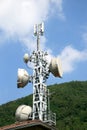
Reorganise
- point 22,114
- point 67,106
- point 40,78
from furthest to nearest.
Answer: point 67,106 → point 40,78 → point 22,114

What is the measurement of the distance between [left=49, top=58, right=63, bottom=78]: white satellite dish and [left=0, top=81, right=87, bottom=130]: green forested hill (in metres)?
56.6

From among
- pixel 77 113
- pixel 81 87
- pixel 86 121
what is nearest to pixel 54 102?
pixel 77 113

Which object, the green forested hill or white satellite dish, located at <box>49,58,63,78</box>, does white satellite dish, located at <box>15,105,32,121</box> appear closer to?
white satellite dish, located at <box>49,58,63,78</box>

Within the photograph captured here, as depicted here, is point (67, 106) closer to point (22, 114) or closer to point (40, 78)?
point (40, 78)

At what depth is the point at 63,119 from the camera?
311ft

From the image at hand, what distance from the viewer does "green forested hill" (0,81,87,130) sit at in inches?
3484

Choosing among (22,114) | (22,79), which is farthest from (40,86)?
(22,114)

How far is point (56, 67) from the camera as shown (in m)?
24.4

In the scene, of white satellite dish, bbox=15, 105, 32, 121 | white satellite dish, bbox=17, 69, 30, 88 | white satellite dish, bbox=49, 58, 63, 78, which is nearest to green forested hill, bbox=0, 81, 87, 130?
white satellite dish, bbox=17, 69, 30, 88

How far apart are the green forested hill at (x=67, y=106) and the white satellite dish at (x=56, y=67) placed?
5662 centimetres

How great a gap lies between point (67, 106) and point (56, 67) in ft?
283

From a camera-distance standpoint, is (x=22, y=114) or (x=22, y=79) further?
(x=22, y=79)

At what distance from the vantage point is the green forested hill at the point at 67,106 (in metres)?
88.5

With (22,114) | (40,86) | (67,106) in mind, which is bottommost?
(22,114)
